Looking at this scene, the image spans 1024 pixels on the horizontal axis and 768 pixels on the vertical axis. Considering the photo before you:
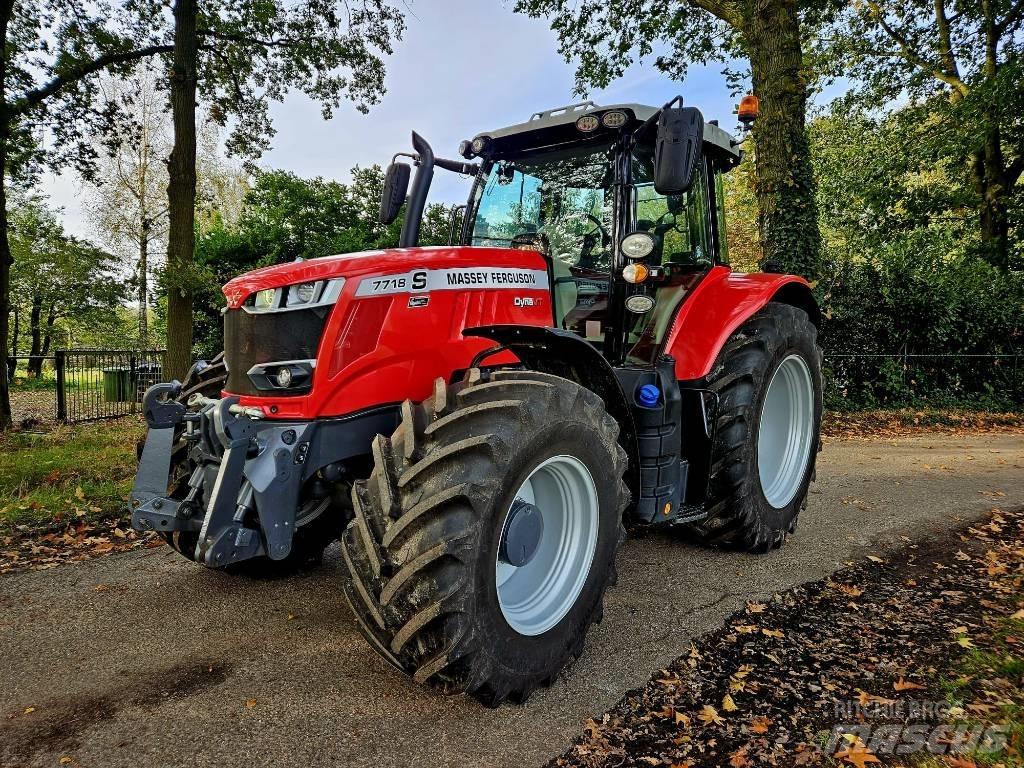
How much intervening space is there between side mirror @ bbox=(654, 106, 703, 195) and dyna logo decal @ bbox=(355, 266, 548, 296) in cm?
73

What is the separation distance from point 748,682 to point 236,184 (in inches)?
932

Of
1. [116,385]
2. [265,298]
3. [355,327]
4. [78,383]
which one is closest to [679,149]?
[355,327]

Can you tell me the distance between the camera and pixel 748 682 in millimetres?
2441

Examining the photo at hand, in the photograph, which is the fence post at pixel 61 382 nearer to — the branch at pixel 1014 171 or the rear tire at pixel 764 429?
the rear tire at pixel 764 429

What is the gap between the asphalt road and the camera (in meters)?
2.03

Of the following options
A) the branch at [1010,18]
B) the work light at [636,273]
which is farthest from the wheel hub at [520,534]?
the branch at [1010,18]

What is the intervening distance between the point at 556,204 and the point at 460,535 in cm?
211

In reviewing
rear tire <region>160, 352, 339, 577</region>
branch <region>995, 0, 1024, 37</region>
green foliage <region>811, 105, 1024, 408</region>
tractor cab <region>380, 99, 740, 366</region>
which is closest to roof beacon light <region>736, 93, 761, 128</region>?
tractor cab <region>380, 99, 740, 366</region>

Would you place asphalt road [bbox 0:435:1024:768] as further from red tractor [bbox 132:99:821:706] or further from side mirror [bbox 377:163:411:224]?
side mirror [bbox 377:163:411:224]

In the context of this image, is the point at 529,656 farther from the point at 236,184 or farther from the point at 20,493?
the point at 236,184

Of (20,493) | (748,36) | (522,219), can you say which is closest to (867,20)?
(748,36)

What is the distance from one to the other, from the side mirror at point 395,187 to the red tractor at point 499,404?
0.01 m

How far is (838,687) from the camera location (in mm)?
2402

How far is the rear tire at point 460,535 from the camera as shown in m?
1.96
